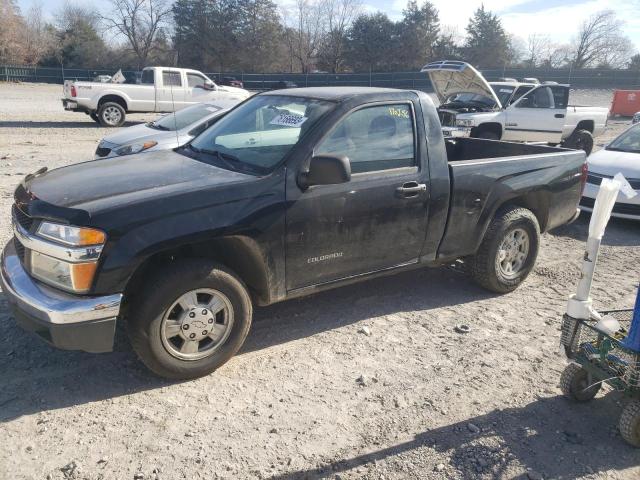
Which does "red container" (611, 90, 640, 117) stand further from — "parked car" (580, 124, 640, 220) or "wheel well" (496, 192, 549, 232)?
"wheel well" (496, 192, 549, 232)

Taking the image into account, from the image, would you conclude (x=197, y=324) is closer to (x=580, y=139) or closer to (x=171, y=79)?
(x=580, y=139)

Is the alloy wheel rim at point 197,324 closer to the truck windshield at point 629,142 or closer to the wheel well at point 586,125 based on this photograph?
the truck windshield at point 629,142

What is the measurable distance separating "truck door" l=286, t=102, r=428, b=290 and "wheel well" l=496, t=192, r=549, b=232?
134 cm

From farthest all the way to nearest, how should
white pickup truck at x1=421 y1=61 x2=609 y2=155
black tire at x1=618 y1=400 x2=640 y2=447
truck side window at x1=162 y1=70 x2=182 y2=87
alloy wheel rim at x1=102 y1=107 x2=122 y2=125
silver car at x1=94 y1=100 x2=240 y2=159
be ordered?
truck side window at x1=162 y1=70 x2=182 y2=87 → alloy wheel rim at x1=102 y1=107 x2=122 y2=125 → white pickup truck at x1=421 y1=61 x2=609 y2=155 → silver car at x1=94 y1=100 x2=240 y2=159 → black tire at x1=618 y1=400 x2=640 y2=447

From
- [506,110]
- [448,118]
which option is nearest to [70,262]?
[448,118]

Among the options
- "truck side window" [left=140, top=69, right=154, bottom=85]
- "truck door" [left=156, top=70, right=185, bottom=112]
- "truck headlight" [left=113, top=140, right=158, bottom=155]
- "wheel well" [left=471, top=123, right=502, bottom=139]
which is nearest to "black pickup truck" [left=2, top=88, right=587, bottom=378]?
"truck headlight" [left=113, top=140, right=158, bottom=155]

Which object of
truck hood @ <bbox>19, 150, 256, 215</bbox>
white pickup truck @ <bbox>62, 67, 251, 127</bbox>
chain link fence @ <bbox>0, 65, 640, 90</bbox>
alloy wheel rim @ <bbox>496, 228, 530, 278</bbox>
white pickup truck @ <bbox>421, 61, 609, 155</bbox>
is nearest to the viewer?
truck hood @ <bbox>19, 150, 256, 215</bbox>

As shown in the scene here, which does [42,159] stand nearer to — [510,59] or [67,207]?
[67,207]

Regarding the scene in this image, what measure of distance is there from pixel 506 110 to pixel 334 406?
34.6 feet

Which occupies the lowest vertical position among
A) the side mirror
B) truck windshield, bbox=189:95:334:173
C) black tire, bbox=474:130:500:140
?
black tire, bbox=474:130:500:140

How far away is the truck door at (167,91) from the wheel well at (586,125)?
38.2 feet

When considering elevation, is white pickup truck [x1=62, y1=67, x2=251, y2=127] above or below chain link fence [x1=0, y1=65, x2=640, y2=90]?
below

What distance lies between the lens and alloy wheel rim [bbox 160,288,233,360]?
328cm

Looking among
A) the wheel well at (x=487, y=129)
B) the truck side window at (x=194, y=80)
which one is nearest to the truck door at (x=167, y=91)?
the truck side window at (x=194, y=80)
